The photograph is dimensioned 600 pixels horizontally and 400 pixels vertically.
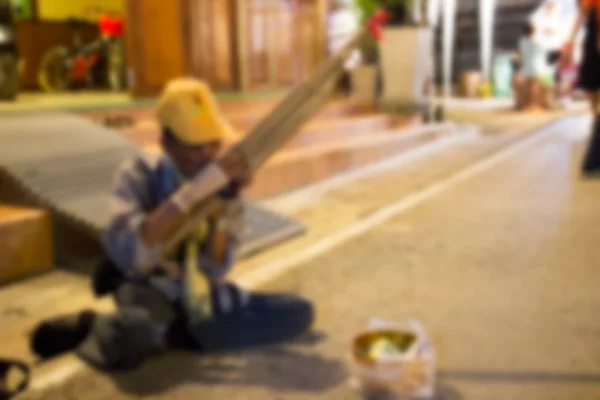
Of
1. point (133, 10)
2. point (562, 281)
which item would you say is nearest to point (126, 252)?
point (562, 281)

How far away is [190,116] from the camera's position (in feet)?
7.65

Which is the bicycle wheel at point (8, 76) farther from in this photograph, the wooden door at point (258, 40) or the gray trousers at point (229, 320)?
the gray trousers at point (229, 320)

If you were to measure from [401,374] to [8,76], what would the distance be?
6116 millimetres

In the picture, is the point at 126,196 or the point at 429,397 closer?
the point at 429,397

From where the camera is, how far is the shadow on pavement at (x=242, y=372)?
7.44 feet

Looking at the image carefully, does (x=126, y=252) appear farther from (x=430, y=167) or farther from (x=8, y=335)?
(x=430, y=167)

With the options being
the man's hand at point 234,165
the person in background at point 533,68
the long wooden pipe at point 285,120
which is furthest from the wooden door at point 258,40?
the man's hand at point 234,165

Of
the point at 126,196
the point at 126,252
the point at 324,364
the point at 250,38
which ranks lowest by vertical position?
the point at 324,364

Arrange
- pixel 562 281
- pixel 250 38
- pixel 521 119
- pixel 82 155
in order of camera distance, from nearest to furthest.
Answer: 1. pixel 562 281
2. pixel 82 155
3. pixel 250 38
4. pixel 521 119

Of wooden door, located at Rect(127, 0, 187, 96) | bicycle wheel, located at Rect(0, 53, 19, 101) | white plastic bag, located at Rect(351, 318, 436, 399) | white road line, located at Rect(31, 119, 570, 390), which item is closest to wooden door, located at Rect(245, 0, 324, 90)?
wooden door, located at Rect(127, 0, 187, 96)

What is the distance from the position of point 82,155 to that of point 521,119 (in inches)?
311

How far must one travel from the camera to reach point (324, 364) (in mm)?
2414

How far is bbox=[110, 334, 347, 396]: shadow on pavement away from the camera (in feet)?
7.44

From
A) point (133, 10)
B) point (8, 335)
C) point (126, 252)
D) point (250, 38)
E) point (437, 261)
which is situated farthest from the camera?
point (250, 38)
